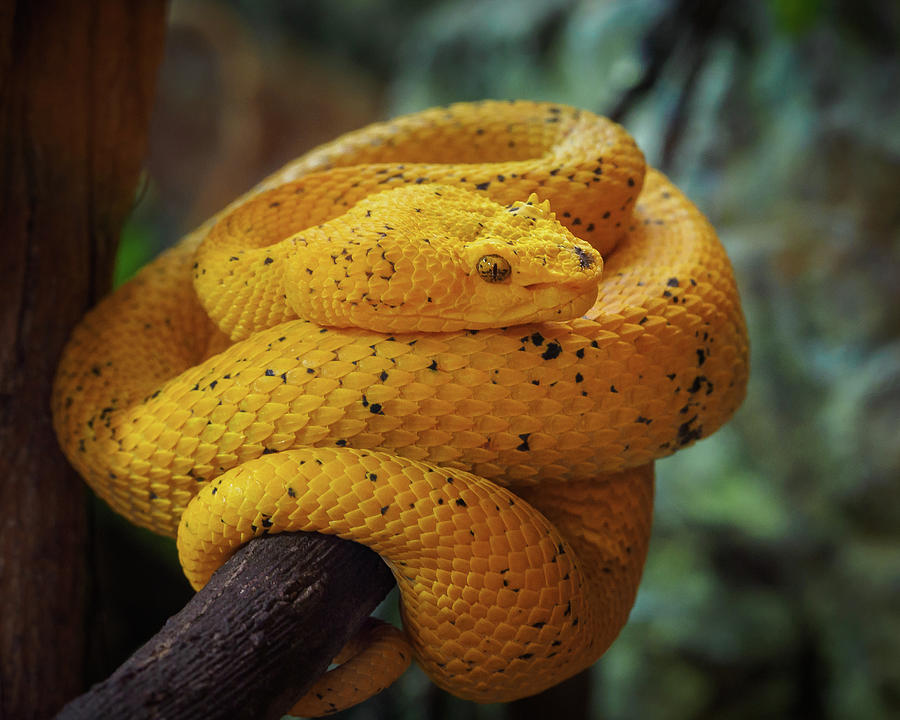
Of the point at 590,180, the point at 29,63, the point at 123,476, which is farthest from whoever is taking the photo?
the point at 29,63

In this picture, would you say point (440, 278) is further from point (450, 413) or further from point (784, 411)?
point (784, 411)

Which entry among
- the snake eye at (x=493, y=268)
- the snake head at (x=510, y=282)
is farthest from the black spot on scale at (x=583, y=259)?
the snake eye at (x=493, y=268)

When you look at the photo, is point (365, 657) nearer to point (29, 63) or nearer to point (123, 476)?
point (123, 476)

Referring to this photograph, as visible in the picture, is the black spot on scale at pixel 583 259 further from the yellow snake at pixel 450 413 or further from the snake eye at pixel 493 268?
the snake eye at pixel 493 268

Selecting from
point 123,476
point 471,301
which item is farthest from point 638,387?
point 123,476

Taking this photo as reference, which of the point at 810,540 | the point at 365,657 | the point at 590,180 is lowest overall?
the point at 810,540

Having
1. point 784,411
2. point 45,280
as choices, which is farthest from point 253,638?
point 784,411
